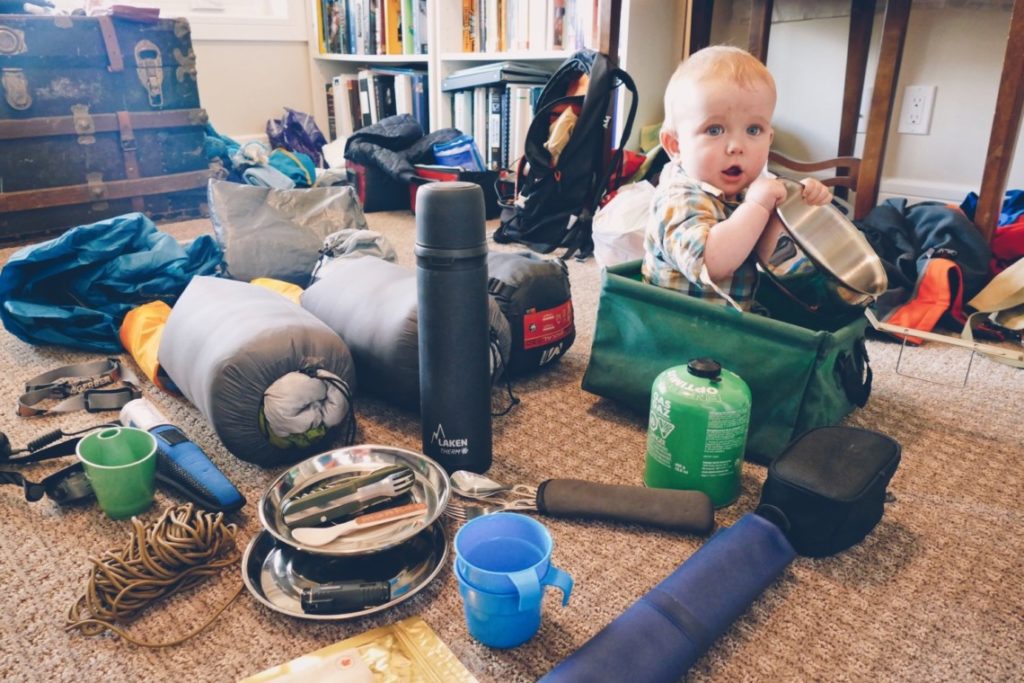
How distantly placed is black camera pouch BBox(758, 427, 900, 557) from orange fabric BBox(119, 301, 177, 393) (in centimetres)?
107

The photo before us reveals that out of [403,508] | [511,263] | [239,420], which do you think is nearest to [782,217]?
[511,263]

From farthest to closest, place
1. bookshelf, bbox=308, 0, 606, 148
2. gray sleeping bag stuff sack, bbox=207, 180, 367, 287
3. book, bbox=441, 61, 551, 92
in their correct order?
book, bbox=441, 61, 551, 92, bookshelf, bbox=308, 0, 606, 148, gray sleeping bag stuff sack, bbox=207, 180, 367, 287

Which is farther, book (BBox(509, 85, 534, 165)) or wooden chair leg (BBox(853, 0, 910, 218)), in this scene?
book (BBox(509, 85, 534, 165))

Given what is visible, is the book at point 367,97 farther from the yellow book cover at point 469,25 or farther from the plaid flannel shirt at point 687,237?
the plaid flannel shirt at point 687,237

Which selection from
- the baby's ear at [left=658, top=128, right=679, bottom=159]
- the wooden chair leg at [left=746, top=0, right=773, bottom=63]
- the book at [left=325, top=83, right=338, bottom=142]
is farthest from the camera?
the book at [left=325, top=83, right=338, bottom=142]

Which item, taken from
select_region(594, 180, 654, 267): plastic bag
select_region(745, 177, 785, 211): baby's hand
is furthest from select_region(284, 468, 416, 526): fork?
select_region(594, 180, 654, 267): plastic bag

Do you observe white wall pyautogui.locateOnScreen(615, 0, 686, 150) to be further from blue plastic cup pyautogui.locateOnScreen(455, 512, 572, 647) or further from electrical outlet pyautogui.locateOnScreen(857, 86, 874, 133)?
blue plastic cup pyautogui.locateOnScreen(455, 512, 572, 647)

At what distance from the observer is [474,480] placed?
3.50 feet

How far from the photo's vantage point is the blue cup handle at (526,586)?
0.72 meters

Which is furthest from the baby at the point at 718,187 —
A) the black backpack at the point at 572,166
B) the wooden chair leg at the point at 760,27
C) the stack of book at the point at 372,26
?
the stack of book at the point at 372,26

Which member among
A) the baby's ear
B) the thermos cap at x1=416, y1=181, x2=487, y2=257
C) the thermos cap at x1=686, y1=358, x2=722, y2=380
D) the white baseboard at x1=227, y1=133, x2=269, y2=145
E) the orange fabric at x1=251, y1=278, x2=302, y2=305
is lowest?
the orange fabric at x1=251, y1=278, x2=302, y2=305

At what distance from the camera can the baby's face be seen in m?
1.17

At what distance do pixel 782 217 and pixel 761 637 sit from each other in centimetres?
59

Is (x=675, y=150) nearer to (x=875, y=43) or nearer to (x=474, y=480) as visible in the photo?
(x=474, y=480)
